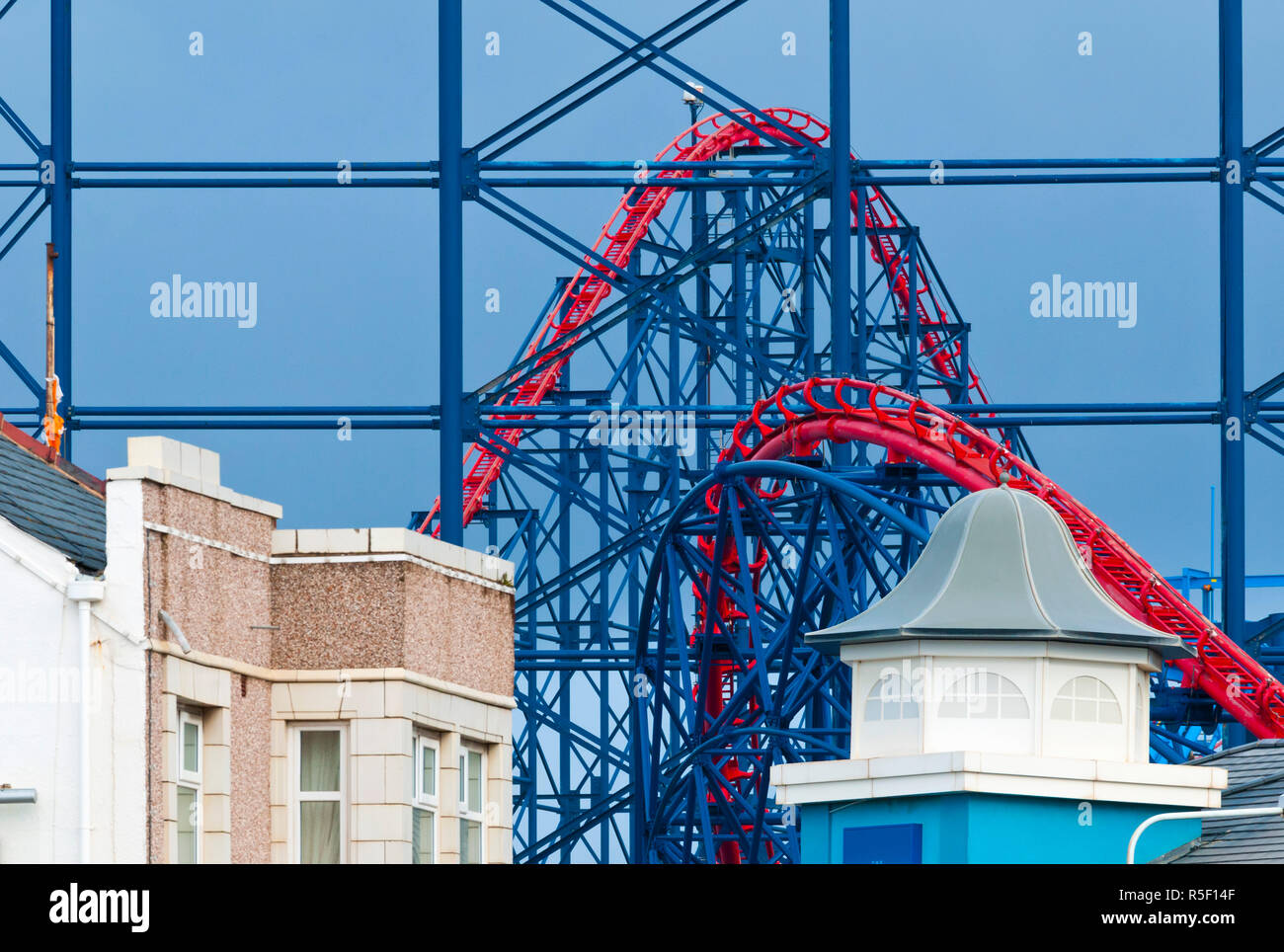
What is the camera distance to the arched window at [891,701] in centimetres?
1723

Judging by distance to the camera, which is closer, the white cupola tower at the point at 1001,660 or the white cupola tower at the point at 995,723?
the white cupola tower at the point at 995,723

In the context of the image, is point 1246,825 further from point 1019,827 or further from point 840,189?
point 840,189

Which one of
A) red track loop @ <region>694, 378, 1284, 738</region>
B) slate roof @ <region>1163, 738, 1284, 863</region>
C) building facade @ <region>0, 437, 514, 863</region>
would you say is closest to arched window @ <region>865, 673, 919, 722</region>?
slate roof @ <region>1163, 738, 1284, 863</region>

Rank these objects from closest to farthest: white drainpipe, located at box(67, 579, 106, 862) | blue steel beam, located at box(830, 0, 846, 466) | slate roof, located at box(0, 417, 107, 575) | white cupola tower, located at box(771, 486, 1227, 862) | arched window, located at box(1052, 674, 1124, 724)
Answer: white drainpipe, located at box(67, 579, 106, 862) < slate roof, located at box(0, 417, 107, 575) < white cupola tower, located at box(771, 486, 1227, 862) < arched window, located at box(1052, 674, 1124, 724) < blue steel beam, located at box(830, 0, 846, 466)

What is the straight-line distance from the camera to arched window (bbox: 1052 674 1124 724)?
56.6 ft

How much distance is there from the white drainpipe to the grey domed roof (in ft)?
17.0

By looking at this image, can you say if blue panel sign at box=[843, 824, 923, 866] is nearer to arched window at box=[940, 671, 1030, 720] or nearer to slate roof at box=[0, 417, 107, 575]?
arched window at box=[940, 671, 1030, 720]

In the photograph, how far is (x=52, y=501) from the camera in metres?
16.2

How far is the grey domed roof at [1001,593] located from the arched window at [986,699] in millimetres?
271

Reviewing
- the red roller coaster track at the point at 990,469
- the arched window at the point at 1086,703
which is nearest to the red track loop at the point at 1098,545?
the red roller coaster track at the point at 990,469

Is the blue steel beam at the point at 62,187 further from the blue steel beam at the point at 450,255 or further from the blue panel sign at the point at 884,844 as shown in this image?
the blue panel sign at the point at 884,844
